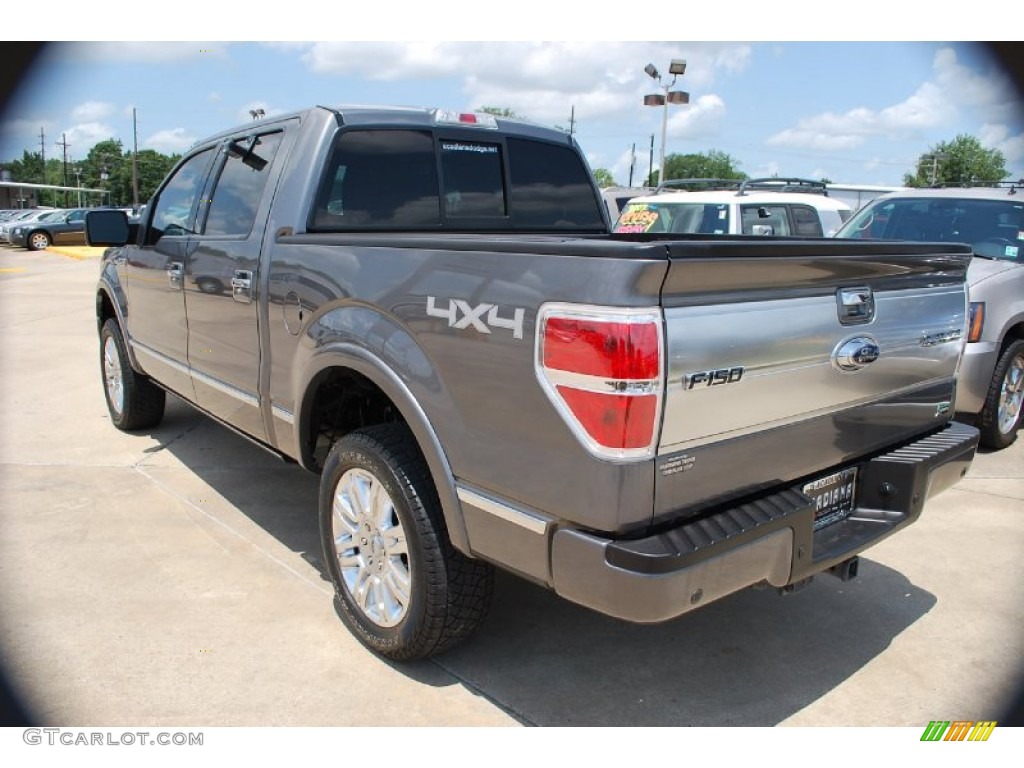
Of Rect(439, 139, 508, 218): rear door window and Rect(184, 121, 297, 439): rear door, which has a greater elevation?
Rect(439, 139, 508, 218): rear door window

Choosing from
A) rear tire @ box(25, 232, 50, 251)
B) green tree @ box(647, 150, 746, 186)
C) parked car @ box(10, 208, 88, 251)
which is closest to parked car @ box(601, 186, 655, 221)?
parked car @ box(10, 208, 88, 251)

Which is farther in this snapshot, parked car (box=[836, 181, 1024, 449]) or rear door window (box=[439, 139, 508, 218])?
parked car (box=[836, 181, 1024, 449])

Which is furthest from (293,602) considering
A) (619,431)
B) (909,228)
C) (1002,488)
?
(909,228)

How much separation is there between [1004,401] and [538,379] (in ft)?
16.2

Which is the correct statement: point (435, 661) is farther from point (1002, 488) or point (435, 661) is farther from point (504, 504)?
point (1002, 488)

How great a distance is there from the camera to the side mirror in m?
4.85

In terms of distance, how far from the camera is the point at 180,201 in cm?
470

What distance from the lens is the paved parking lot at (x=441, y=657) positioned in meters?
2.75

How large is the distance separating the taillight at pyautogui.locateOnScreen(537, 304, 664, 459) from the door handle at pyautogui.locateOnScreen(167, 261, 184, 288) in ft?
9.44

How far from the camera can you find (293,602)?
3.46 metres

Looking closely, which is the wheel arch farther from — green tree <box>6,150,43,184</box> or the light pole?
green tree <box>6,150,43,184</box>

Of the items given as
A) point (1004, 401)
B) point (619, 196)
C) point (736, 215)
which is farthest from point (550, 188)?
point (619, 196)
